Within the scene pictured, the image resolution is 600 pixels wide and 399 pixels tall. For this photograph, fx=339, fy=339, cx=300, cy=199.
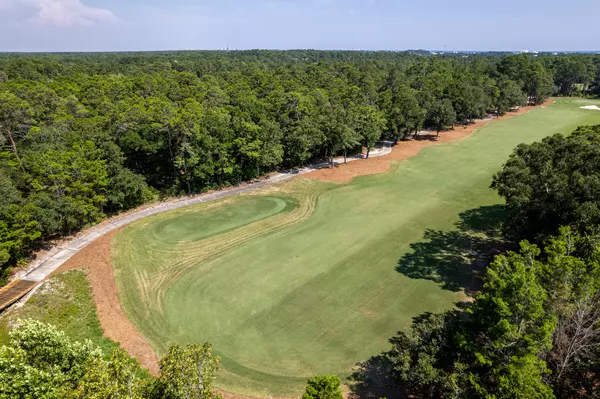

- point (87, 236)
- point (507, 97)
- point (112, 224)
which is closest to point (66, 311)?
point (87, 236)

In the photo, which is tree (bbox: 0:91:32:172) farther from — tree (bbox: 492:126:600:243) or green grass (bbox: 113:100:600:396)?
tree (bbox: 492:126:600:243)

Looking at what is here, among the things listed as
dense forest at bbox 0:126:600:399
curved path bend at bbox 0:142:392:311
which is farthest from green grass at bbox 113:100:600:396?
dense forest at bbox 0:126:600:399

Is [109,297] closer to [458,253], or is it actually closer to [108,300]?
[108,300]

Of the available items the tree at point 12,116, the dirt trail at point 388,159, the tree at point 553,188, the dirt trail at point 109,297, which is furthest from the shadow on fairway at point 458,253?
the tree at point 12,116

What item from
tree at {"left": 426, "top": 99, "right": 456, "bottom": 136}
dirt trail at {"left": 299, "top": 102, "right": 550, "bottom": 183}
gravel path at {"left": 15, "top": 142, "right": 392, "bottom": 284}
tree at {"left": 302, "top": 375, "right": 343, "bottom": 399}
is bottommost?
gravel path at {"left": 15, "top": 142, "right": 392, "bottom": 284}

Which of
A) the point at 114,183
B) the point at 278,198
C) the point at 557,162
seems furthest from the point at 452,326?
the point at 114,183
